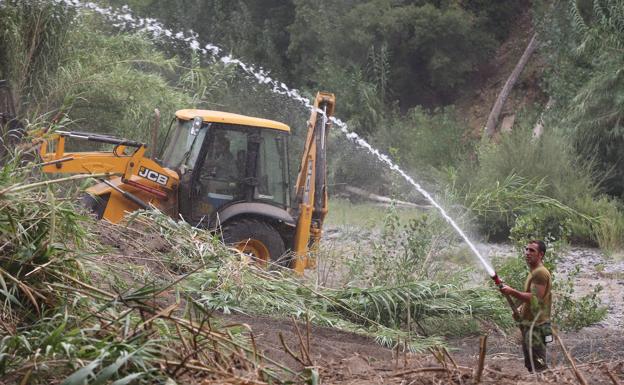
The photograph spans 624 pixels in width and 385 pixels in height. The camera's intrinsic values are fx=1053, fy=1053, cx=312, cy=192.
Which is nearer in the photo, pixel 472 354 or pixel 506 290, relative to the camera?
pixel 506 290

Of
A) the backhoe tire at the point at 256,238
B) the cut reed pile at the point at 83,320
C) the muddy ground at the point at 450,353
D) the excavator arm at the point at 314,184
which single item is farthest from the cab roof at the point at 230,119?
the cut reed pile at the point at 83,320

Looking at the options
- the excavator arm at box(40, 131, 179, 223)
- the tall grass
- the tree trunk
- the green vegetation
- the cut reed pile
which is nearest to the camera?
the cut reed pile

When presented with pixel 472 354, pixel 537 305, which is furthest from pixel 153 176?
pixel 537 305

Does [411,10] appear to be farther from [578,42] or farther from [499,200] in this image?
[499,200]

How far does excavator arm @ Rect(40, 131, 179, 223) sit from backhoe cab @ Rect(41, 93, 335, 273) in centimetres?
1

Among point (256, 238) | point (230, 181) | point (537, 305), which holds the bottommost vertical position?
point (256, 238)

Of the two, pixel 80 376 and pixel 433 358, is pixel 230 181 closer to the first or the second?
pixel 433 358

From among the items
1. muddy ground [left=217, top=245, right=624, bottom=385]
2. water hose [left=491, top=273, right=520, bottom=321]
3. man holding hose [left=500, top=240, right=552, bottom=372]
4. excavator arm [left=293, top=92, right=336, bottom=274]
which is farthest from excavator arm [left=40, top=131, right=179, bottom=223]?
water hose [left=491, top=273, right=520, bottom=321]

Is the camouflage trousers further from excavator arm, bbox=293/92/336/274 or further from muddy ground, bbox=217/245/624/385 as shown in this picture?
A: excavator arm, bbox=293/92/336/274

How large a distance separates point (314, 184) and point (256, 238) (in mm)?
1022

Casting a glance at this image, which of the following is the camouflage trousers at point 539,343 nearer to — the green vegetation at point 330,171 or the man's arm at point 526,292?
the man's arm at point 526,292

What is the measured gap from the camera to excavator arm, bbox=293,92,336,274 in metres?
12.1

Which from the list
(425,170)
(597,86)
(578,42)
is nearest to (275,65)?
(425,170)

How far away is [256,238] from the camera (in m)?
11.8
